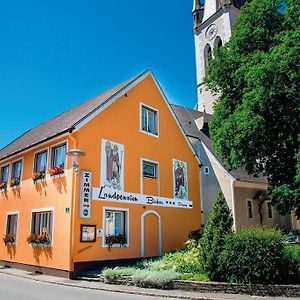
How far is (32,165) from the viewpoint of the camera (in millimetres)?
18875

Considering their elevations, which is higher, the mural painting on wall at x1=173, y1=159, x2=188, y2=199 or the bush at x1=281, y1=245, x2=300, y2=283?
the mural painting on wall at x1=173, y1=159, x2=188, y2=199

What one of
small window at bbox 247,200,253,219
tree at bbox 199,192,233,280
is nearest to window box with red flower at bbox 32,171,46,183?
tree at bbox 199,192,233,280

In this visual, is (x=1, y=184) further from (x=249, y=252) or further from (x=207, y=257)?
(x=249, y=252)

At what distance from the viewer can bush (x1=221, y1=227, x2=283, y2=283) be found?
1062cm

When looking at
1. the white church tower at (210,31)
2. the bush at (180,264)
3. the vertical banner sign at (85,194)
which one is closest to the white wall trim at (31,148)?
the vertical banner sign at (85,194)

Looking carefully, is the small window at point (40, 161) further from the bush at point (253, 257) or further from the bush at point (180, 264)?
the bush at point (253, 257)

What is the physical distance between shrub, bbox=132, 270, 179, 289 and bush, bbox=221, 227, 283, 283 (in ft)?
6.37

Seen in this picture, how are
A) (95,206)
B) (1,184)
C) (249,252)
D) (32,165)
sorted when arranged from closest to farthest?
(249,252) → (95,206) → (32,165) → (1,184)

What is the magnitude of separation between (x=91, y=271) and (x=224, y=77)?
10755mm

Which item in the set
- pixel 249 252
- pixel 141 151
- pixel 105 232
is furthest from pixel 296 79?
pixel 105 232

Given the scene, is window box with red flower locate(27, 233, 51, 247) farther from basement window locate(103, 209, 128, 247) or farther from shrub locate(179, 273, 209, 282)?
shrub locate(179, 273, 209, 282)

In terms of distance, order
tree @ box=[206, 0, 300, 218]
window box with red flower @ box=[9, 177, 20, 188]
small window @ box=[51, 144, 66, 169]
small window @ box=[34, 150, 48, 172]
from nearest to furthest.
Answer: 1. tree @ box=[206, 0, 300, 218]
2. small window @ box=[51, 144, 66, 169]
3. small window @ box=[34, 150, 48, 172]
4. window box with red flower @ box=[9, 177, 20, 188]

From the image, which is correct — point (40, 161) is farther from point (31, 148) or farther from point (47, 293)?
point (47, 293)

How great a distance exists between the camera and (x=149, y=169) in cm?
1992
